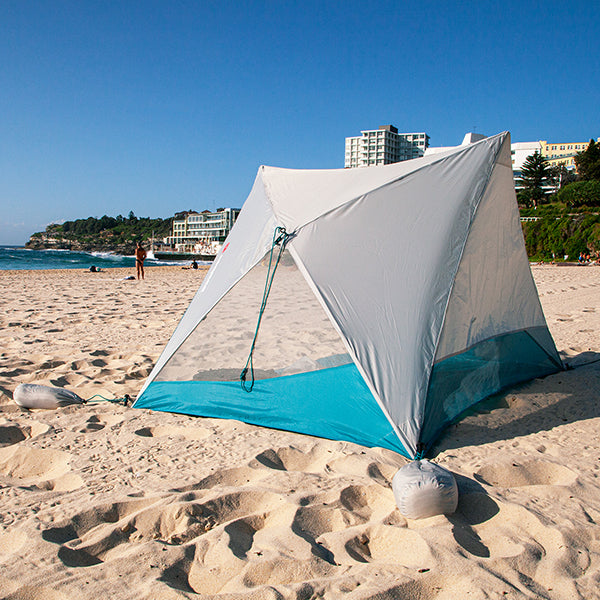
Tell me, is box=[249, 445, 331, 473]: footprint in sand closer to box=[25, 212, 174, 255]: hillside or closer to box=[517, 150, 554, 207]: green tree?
box=[517, 150, 554, 207]: green tree

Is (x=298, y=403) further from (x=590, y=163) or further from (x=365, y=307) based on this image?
(x=590, y=163)

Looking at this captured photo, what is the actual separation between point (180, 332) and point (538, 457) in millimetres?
2429

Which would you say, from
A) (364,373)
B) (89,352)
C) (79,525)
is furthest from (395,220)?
(89,352)

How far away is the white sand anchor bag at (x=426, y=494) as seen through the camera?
2047 millimetres

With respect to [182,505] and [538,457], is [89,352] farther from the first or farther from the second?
[538,457]

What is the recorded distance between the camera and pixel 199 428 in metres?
3.09

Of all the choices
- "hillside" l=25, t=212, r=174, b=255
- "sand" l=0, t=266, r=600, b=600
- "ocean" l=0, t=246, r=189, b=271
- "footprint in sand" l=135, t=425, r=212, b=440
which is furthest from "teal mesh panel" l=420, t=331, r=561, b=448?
"hillside" l=25, t=212, r=174, b=255

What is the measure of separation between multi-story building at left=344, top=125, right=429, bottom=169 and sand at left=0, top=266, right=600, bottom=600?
95.7 meters

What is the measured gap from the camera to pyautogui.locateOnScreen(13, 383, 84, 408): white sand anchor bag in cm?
333

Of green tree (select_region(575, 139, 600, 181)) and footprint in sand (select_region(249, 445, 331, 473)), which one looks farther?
green tree (select_region(575, 139, 600, 181))

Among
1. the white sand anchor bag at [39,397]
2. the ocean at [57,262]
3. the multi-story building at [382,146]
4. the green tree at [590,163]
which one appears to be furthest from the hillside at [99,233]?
the white sand anchor bag at [39,397]

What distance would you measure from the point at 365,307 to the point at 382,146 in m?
99.2

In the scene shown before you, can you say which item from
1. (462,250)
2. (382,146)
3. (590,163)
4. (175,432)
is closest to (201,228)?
(382,146)

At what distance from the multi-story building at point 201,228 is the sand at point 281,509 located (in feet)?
259
